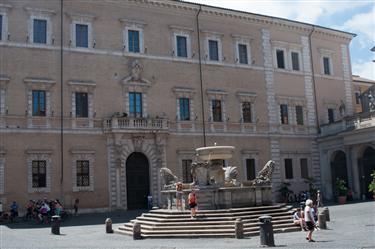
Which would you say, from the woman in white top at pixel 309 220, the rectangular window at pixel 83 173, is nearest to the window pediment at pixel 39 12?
Answer: the rectangular window at pixel 83 173

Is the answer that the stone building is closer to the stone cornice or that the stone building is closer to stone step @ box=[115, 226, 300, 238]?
the stone cornice

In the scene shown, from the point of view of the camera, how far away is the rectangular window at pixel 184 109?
36.3m

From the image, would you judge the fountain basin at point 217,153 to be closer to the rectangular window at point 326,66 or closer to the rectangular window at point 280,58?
the rectangular window at point 280,58

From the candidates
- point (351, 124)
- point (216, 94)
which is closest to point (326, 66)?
point (351, 124)

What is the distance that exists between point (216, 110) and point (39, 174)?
14.1 metres

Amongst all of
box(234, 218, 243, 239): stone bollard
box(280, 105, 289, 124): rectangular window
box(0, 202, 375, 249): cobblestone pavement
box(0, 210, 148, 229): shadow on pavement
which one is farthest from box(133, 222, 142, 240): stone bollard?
box(280, 105, 289, 124): rectangular window

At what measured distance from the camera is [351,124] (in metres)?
38.1

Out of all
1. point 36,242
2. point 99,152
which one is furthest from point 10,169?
point 36,242

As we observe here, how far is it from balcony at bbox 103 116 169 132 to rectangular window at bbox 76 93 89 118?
1.48 m

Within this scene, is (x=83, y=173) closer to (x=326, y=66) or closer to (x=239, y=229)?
(x=239, y=229)

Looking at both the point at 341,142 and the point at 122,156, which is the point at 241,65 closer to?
the point at 341,142

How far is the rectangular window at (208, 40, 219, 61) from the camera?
3856cm

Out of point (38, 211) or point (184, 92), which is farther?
point (184, 92)

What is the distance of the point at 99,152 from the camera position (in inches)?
1286
